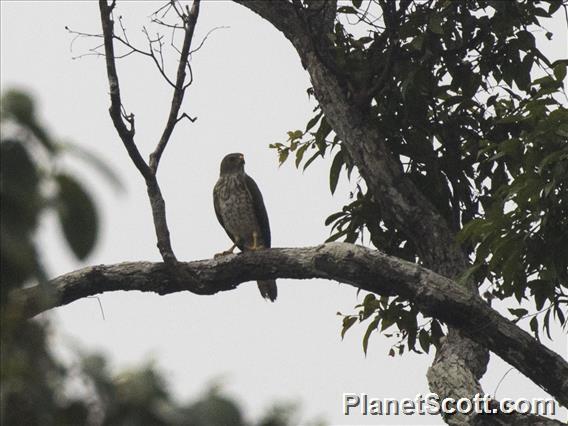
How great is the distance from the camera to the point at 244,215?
25.0 ft

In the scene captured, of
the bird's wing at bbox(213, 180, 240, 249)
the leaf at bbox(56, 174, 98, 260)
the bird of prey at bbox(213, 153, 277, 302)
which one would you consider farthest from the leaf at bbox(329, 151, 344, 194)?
the leaf at bbox(56, 174, 98, 260)

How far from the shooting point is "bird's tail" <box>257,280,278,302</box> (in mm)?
7465

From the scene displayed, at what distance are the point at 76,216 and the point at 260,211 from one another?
6313 mm

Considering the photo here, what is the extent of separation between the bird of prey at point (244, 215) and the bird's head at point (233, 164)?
0.62 ft

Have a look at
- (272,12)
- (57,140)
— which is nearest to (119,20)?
(272,12)

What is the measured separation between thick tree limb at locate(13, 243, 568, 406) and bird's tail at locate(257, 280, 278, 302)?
8.10 feet

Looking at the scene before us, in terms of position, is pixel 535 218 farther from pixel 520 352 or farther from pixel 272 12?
pixel 272 12

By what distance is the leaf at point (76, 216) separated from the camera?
51.4 inches

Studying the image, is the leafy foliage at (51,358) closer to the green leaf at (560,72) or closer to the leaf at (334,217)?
the green leaf at (560,72)

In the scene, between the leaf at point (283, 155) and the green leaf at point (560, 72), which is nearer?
the green leaf at point (560, 72)

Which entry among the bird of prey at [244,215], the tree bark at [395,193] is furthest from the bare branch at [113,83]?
the bird of prey at [244,215]

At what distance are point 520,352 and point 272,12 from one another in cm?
221

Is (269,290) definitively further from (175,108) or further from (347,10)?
(175,108)

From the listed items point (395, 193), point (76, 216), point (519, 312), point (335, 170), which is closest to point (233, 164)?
point (335, 170)
